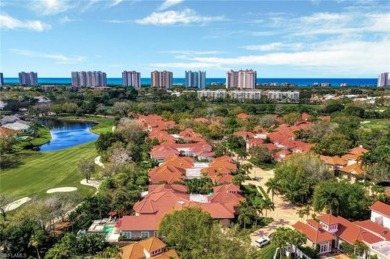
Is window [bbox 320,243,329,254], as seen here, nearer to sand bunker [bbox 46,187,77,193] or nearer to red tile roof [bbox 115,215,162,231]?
red tile roof [bbox 115,215,162,231]

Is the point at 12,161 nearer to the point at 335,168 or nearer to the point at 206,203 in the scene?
the point at 206,203

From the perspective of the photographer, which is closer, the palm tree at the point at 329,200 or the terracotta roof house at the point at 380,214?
the terracotta roof house at the point at 380,214

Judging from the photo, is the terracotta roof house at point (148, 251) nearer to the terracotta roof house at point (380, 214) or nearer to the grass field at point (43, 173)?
the grass field at point (43, 173)

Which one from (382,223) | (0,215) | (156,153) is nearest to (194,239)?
(382,223)

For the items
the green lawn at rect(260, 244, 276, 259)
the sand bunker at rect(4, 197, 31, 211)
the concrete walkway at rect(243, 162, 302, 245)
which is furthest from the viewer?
the sand bunker at rect(4, 197, 31, 211)

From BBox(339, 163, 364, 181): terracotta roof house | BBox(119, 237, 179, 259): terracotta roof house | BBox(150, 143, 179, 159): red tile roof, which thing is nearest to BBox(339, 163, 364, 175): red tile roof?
BBox(339, 163, 364, 181): terracotta roof house

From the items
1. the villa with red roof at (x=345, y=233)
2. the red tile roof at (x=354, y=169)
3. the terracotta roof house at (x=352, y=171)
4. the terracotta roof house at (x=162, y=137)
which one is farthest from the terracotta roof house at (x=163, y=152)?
the villa with red roof at (x=345, y=233)

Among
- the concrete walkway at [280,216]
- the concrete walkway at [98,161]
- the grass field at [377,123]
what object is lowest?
the concrete walkway at [280,216]
